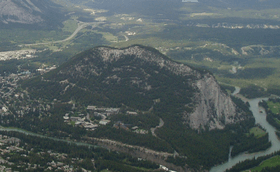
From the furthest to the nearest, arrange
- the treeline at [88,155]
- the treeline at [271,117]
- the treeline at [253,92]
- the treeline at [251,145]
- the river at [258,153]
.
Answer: the treeline at [253,92] → the treeline at [271,117] → the treeline at [251,145] → the river at [258,153] → the treeline at [88,155]

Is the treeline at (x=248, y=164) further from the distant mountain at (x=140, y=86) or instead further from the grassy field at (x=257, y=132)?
the distant mountain at (x=140, y=86)

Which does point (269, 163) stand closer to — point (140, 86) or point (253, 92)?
point (140, 86)

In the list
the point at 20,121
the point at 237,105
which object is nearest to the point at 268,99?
the point at 237,105

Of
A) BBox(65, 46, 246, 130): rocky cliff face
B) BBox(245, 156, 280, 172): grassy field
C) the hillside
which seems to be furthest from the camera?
BBox(65, 46, 246, 130): rocky cliff face

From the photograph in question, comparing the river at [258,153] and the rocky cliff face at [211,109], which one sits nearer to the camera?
the river at [258,153]

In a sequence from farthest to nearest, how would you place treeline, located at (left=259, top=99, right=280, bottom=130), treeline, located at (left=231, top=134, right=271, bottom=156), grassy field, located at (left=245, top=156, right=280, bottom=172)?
treeline, located at (left=259, top=99, right=280, bottom=130) → treeline, located at (left=231, top=134, right=271, bottom=156) → grassy field, located at (left=245, top=156, right=280, bottom=172)

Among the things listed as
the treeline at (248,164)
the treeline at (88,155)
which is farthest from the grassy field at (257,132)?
the treeline at (88,155)

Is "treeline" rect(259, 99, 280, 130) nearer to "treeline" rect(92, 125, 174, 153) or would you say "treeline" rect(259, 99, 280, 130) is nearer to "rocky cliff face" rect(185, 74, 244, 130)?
"rocky cliff face" rect(185, 74, 244, 130)

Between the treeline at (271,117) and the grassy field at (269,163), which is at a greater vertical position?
the treeline at (271,117)

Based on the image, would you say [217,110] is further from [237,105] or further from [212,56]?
[212,56]

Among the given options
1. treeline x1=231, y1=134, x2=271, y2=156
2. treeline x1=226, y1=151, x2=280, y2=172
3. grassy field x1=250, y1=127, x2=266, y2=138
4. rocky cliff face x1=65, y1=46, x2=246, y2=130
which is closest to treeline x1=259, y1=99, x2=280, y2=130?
grassy field x1=250, y1=127, x2=266, y2=138
